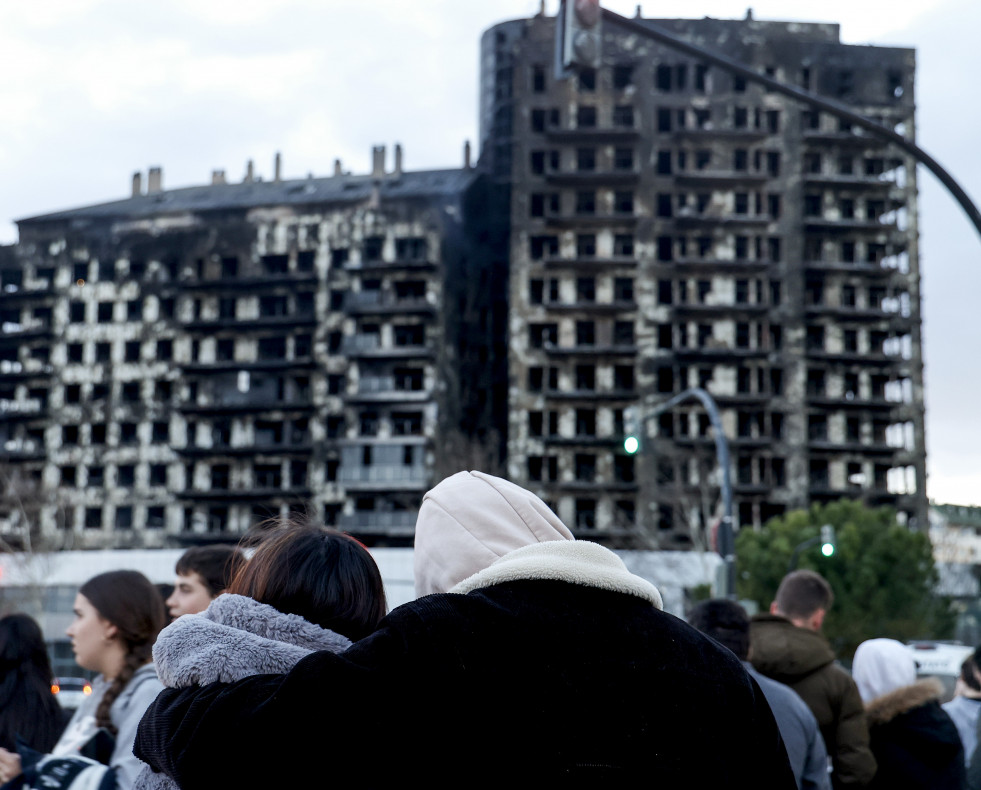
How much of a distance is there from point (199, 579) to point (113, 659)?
490mm

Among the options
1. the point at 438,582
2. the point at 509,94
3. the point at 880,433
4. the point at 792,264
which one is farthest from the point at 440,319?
the point at 438,582

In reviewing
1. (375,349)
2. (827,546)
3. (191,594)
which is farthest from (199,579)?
(375,349)

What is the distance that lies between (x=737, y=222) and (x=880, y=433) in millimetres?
14241

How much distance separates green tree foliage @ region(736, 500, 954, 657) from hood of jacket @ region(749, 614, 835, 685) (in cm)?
4227

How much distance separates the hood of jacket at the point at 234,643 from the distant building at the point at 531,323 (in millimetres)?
57956

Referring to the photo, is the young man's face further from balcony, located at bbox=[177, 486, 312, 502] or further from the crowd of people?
balcony, located at bbox=[177, 486, 312, 502]

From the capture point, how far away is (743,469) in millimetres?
63438

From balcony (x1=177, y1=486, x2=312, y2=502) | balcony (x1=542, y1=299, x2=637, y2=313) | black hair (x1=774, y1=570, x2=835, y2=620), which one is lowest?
balcony (x1=177, y1=486, x2=312, y2=502)

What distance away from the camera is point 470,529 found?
2.55 meters

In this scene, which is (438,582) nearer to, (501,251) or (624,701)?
(624,701)

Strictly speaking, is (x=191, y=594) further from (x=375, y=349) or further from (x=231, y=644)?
(x=375, y=349)

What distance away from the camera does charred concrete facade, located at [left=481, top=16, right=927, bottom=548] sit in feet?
205

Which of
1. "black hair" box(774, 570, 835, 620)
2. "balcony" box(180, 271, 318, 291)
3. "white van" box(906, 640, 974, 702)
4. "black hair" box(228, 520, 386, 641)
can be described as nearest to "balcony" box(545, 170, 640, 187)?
"balcony" box(180, 271, 318, 291)

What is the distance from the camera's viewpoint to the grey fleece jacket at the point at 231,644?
242 cm
